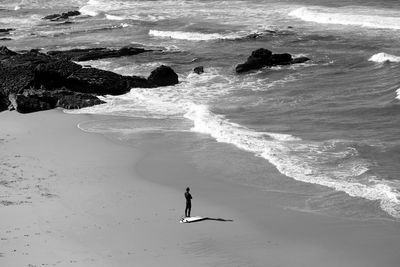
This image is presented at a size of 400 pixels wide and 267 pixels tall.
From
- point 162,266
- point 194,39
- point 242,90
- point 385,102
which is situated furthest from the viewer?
point 194,39

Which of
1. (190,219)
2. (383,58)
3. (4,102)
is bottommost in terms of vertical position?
(190,219)

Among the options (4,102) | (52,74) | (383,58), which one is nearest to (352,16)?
(383,58)

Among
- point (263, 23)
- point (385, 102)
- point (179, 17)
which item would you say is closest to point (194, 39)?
point (263, 23)

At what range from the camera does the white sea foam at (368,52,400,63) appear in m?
42.0

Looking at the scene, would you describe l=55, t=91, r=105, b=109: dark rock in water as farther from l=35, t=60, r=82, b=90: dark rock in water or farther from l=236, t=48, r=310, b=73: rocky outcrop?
l=236, t=48, r=310, b=73: rocky outcrop

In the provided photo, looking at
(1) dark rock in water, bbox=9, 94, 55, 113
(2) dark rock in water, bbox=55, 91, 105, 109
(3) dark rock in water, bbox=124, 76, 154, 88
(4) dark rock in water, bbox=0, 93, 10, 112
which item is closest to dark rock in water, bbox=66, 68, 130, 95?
(3) dark rock in water, bbox=124, 76, 154, 88

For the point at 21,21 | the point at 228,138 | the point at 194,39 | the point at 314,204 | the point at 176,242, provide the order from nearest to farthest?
the point at 176,242 < the point at 314,204 < the point at 228,138 < the point at 194,39 < the point at 21,21

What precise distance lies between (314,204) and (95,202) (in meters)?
6.69

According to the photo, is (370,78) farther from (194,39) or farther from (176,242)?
(176,242)

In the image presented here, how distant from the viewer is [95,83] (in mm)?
37219

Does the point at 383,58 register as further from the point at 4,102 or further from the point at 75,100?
the point at 4,102

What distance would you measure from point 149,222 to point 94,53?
2774 cm

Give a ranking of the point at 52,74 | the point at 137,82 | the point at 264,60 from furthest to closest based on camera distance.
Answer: the point at 264,60 < the point at 137,82 < the point at 52,74

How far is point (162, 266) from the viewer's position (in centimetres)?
1820
